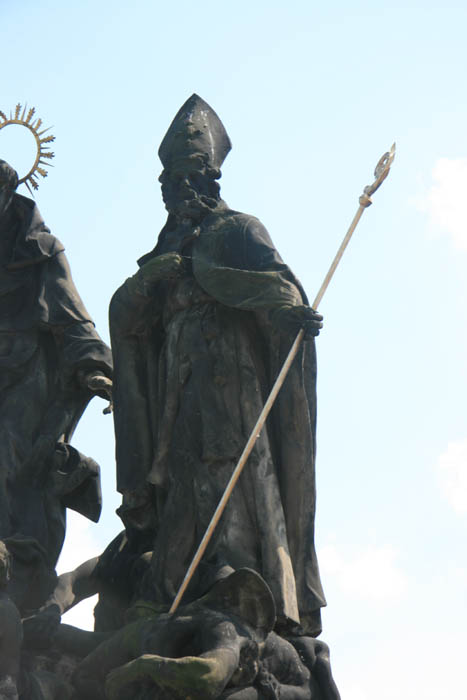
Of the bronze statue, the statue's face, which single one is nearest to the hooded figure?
the bronze statue

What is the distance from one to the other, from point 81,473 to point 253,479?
1839mm

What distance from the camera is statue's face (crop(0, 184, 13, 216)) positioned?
39.8ft

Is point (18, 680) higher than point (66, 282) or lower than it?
lower

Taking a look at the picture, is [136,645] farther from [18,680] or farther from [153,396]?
[153,396]

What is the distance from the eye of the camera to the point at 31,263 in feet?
39.4

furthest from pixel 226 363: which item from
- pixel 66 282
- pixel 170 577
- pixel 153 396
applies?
pixel 66 282

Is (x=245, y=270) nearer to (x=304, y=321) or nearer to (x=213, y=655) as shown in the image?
(x=304, y=321)

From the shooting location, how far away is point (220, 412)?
1017 cm

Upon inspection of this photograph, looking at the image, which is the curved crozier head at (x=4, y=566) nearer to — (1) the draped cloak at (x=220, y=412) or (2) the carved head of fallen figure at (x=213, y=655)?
(2) the carved head of fallen figure at (x=213, y=655)

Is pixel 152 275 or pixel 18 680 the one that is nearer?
pixel 18 680

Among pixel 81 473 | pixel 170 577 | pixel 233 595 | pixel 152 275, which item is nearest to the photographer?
pixel 233 595

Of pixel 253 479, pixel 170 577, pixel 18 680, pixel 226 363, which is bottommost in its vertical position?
pixel 18 680

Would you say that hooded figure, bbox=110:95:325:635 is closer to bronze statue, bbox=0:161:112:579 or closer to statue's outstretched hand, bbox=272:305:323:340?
statue's outstretched hand, bbox=272:305:323:340

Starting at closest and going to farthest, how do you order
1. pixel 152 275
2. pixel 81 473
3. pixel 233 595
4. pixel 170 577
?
pixel 233 595 < pixel 170 577 < pixel 152 275 < pixel 81 473
